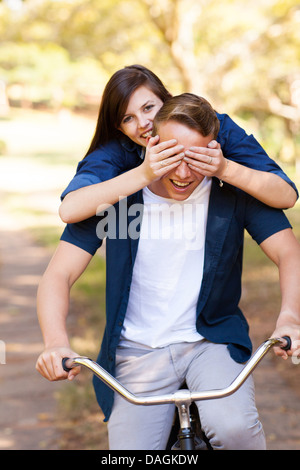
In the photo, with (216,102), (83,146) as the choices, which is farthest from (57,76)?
(216,102)

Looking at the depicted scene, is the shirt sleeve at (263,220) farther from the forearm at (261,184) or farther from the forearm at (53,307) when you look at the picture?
the forearm at (53,307)

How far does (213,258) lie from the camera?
96.7 inches

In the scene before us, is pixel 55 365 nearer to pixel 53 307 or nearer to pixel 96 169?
pixel 53 307

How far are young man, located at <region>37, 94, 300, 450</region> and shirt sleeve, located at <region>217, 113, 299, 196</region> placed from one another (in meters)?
0.12

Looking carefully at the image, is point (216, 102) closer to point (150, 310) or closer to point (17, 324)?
point (17, 324)

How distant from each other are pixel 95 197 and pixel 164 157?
1.11 feet

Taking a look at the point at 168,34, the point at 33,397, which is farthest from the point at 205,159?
the point at 168,34

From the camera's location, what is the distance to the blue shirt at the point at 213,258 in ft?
8.03

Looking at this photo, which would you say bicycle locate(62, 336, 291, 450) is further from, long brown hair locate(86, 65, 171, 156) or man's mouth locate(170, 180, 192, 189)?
long brown hair locate(86, 65, 171, 156)

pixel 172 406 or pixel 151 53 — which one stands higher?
pixel 151 53

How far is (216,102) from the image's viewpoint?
8211 mm

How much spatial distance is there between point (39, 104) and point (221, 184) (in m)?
40.3

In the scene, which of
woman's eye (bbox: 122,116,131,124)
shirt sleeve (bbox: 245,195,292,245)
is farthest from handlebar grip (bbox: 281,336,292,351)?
woman's eye (bbox: 122,116,131,124)

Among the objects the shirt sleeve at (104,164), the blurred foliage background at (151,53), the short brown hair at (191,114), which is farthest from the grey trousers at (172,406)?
the blurred foliage background at (151,53)
